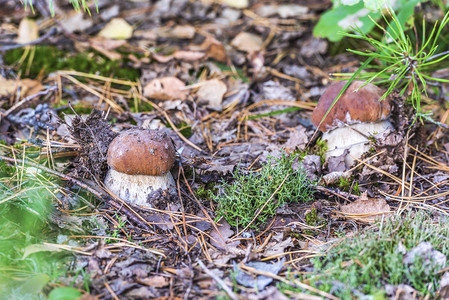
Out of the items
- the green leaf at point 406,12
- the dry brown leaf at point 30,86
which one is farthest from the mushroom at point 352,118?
the dry brown leaf at point 30,86

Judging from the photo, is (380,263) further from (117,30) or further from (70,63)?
(117,30)

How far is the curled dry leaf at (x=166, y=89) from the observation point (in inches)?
147

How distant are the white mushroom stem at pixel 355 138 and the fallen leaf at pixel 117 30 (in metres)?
2.80

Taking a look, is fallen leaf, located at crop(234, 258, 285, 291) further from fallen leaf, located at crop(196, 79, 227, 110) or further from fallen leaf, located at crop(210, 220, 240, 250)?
fallen leaf, located at crop(196, 79, 227, 110)

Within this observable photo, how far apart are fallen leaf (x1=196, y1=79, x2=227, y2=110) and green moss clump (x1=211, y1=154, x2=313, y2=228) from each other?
4.36ft

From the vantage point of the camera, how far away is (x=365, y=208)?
2.46 meters

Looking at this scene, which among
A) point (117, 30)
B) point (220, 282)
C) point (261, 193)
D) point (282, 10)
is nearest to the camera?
point (220, 282)

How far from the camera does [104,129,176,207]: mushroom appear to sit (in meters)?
2.37

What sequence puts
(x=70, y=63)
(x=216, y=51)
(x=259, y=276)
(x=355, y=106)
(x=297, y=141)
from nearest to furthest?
(x=259, y=276) → (x=355, y=106) → (x=297, y=141) → (x=70, y=63) → (x=216, y=51)

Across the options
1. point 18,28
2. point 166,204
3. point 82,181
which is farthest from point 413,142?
point 18,28

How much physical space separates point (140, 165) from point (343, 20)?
252 cm

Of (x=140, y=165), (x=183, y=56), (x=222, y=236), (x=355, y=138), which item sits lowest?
(x=222, y=236)

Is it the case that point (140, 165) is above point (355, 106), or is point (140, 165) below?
below

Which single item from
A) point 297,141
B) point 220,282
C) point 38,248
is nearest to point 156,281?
point 220,282
